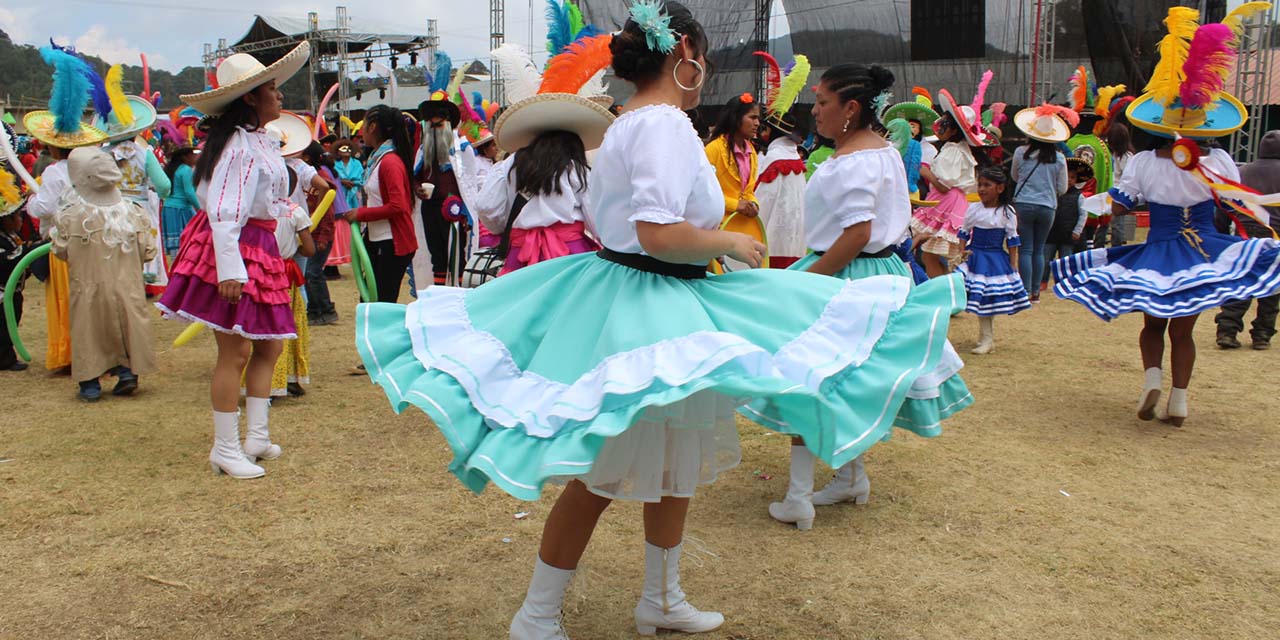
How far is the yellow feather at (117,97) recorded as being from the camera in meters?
6.84

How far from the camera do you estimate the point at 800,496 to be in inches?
150

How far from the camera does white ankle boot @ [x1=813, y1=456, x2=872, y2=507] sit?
404cm

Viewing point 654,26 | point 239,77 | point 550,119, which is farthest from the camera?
point 550,119

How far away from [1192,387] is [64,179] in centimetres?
769

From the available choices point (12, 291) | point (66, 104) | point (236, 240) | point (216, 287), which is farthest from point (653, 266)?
point (12, 291)

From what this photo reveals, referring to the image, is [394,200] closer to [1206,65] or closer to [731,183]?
[731,183]

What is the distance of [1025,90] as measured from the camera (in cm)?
1720

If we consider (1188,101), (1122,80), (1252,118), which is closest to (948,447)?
(1188,101)

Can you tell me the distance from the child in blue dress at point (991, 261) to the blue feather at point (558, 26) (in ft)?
13.5

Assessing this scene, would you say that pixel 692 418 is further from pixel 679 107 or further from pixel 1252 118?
pixel 1252 118

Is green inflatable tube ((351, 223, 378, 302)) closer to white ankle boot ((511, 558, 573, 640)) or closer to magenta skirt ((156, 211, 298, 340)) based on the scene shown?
magenta skirt ((156, 211, 298, 340))

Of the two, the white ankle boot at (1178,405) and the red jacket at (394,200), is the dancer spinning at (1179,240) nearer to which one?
the white ankle boot at (1178,405)

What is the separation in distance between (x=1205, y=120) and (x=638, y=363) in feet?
14.5

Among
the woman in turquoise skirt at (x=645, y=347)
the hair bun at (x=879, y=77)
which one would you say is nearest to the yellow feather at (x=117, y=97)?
the woman in turquoise skirt at (x=645, y=347)
